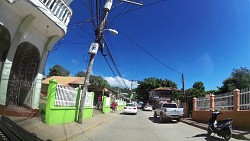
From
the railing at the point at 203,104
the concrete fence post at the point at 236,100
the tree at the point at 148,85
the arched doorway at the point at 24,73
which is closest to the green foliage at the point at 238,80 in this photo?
the tree at the point at 148,85

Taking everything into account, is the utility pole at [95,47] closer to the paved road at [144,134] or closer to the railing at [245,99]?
the paved road at [144,134]

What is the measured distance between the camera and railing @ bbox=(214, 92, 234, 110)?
1651 cm

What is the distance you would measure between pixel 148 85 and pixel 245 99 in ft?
244

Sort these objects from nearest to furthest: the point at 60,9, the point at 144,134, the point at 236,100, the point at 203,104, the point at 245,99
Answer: the point at 60,9, the point at 144,134, the point at 245,99, the point at 236,100, the point at 203,104

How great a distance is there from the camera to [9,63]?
11164mm

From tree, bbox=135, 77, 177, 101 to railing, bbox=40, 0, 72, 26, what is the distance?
75.3 meters

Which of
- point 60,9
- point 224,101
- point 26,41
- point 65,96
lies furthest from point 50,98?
point 224,101

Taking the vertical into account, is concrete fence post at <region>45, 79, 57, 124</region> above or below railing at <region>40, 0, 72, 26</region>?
below

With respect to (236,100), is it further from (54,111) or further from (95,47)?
(54,111)

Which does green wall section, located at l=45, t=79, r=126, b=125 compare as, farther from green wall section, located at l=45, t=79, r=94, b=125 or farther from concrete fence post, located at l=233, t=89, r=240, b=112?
concrete fence post, located at l=233, t=89, r=240, b=112

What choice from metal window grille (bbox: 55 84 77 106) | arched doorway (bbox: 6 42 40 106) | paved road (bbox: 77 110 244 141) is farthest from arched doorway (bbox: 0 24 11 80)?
paved road (bbox: 77 110 244 141)

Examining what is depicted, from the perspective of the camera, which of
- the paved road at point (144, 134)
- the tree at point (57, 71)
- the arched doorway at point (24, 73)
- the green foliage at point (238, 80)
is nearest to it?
the paved road at point (144, 134)

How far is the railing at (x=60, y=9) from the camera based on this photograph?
11922 mm

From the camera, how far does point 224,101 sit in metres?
17.6
